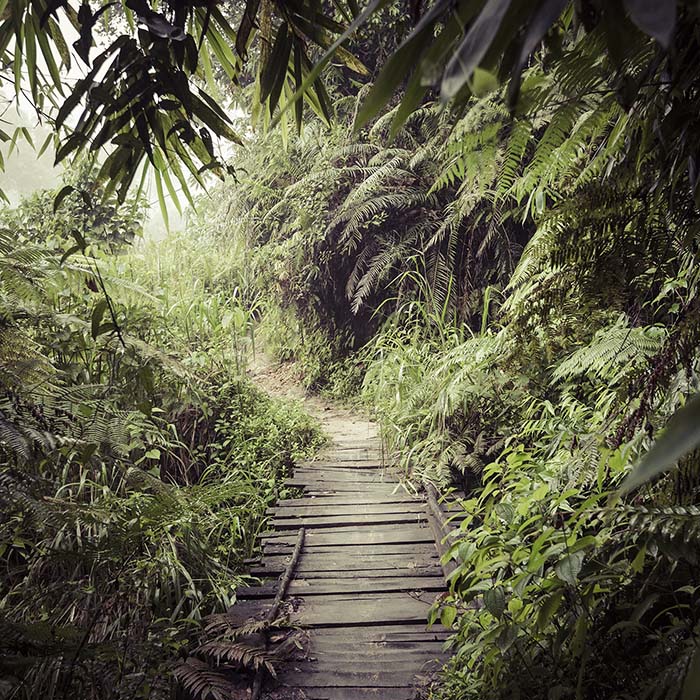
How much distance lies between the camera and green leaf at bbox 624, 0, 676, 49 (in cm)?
34

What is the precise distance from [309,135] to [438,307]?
114 inches

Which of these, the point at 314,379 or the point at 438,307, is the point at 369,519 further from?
the point at 314,379

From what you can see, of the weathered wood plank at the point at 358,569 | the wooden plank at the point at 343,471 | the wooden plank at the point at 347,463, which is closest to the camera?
the weathered wood plank at the point at 358,569

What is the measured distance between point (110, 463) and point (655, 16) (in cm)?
269

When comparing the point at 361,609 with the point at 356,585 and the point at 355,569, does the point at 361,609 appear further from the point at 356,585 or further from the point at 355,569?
the point at 355,569

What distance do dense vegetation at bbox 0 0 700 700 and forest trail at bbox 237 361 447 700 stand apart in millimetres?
208

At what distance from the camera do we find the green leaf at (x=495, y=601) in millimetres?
1512

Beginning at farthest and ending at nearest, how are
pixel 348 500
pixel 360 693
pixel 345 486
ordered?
pixel 345 486, pixel 348 500, pixel 360 693

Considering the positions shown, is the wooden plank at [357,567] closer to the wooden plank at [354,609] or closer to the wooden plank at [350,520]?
the wooden plank at [354,609]

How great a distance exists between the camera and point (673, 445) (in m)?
0.38

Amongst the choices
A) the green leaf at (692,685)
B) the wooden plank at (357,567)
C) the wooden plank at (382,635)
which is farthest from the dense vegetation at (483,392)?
the wooden plank at (357,567)

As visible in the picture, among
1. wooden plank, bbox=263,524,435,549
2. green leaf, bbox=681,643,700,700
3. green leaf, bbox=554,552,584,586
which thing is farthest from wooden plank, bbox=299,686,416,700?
A: green leaf, bbox=681,643,700,700

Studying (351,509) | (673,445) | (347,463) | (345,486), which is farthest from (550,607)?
(347,463)

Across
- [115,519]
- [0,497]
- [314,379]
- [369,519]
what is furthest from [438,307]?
[0,497]
